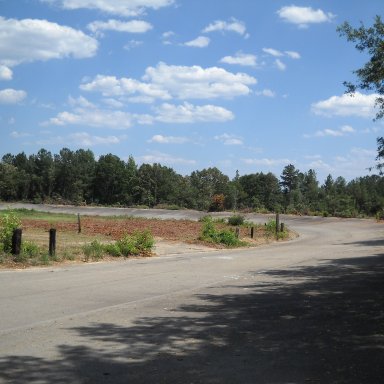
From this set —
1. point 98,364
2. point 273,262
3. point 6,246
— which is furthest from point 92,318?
point 273,262

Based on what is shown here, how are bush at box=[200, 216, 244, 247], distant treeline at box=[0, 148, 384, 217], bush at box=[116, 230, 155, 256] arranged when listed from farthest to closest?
distant treeline at box=[0, 148, 384, 217] → bush at box=[200, 216, 244, 247] → bush at box=[116, 230, 155, 256]

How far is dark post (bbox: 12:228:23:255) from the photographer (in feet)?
54.8

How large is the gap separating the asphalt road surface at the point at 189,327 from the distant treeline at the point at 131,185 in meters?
84.1

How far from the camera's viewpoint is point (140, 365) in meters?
5.92

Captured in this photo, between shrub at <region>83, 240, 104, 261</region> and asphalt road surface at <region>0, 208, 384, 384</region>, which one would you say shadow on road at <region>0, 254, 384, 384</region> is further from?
shrub at <region>83, 240, 104, 261</region>

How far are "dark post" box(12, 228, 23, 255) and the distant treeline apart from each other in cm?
8068

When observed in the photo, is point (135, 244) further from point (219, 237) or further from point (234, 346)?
point (234, 346)

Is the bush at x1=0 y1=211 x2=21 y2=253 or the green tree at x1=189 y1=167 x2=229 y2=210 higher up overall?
the green tree at x1=189 y1=167 x2=229 y2=210

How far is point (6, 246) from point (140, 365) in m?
12.2

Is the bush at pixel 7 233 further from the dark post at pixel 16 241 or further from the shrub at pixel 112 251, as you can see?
the shrub at pixel 112 251

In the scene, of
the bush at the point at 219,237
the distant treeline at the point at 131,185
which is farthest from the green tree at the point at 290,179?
the bush at the point at 219,237

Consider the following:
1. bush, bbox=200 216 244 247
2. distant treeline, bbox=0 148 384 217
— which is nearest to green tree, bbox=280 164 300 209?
distant treeline, bbox=0 148 384 217

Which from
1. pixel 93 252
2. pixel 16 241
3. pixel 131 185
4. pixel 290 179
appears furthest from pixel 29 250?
pixel 290 179

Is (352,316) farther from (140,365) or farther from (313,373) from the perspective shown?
(140,365)
